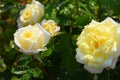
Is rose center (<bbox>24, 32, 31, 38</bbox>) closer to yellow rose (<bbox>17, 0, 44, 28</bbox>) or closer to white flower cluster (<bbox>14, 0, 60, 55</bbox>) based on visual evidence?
white flower cluster (<bbox>14, 0, 60, 55</bbox>)

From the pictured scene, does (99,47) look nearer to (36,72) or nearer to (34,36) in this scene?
(34,36)

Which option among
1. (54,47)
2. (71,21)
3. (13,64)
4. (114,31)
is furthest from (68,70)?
(13,64)

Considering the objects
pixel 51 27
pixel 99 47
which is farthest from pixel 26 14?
pixel 99 47

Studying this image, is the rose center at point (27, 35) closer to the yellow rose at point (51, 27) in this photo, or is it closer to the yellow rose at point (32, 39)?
the yellow rose at point (32, 39)

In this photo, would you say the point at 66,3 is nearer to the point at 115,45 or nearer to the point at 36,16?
the point at 36,16

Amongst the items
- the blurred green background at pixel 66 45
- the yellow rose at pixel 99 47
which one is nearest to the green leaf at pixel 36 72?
the blurred green background at pixel 66 45

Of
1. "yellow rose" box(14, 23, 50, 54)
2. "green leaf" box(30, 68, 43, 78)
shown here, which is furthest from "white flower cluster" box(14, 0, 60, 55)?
"green leaf" box(30, 68, 43, 78)
